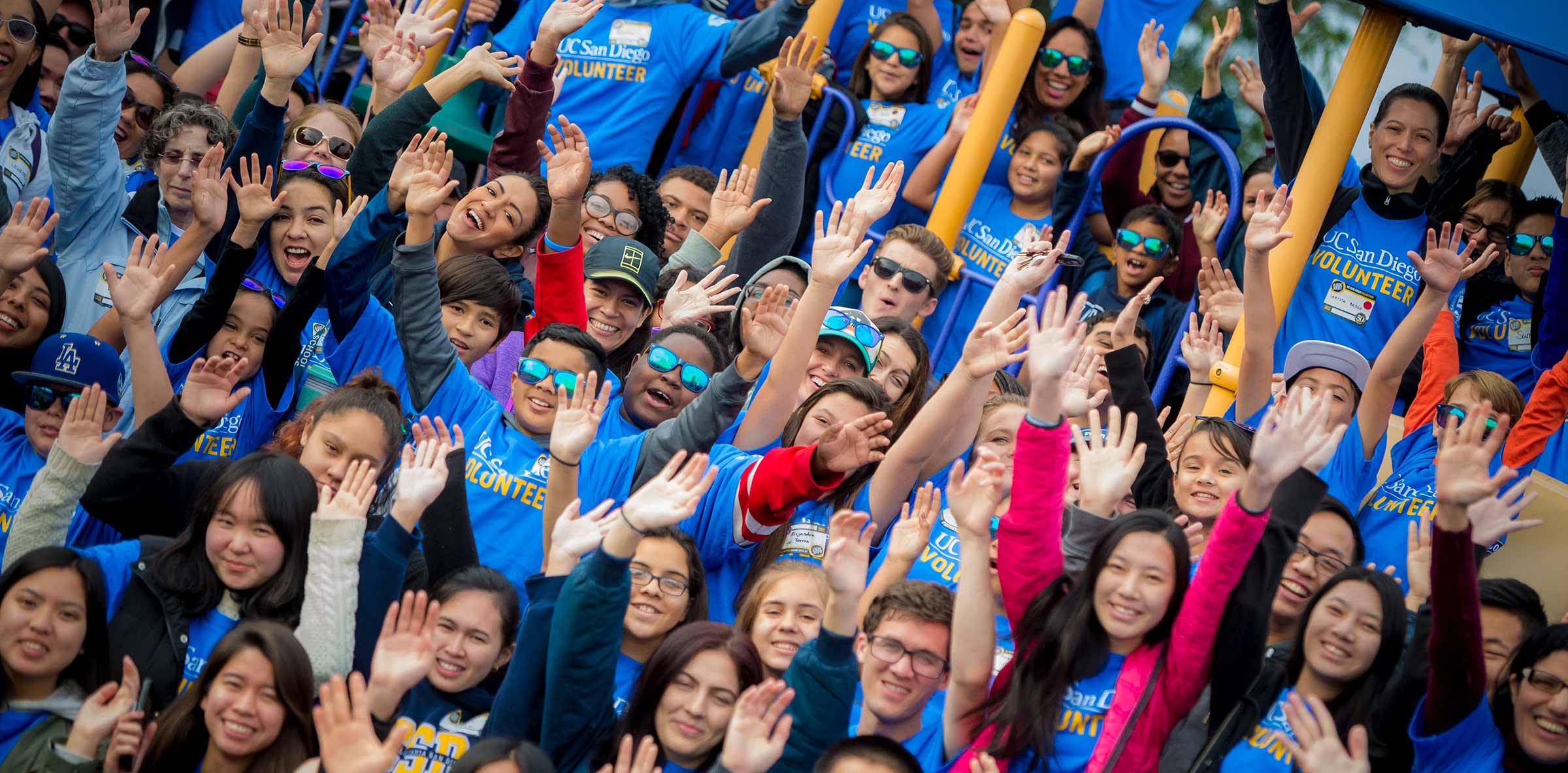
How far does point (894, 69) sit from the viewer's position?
23.4ft

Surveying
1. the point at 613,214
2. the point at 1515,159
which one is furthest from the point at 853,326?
the point at 1515,159

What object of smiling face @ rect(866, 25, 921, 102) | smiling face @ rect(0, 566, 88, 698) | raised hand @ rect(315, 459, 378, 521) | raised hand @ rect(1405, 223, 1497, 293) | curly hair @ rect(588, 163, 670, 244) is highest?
smiling face @ rect(866, 25, 921, 102)

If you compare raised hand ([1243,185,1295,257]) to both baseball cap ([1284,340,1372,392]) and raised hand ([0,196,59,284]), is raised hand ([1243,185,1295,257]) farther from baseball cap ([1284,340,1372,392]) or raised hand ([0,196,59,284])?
raised hand ([0,196,59,284])

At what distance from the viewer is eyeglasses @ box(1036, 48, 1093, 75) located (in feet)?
23.0

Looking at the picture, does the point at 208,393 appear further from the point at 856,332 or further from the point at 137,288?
the point at 856,332

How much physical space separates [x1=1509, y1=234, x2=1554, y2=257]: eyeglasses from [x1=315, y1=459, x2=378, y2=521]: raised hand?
15.0 feet

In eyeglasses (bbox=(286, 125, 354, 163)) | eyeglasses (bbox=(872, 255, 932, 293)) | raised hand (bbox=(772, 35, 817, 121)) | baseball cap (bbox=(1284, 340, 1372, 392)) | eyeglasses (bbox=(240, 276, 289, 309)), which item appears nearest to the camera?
eyeglasses (bbox=(240, 276, 289, 309))

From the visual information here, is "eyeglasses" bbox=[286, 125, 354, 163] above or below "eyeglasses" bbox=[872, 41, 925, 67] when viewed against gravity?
below

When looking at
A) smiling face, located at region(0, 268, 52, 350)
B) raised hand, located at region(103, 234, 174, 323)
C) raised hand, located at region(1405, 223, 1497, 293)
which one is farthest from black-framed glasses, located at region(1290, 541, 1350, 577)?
smiling face, located at region(0, 268, 52, 350)

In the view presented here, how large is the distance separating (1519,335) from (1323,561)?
2.55 meters

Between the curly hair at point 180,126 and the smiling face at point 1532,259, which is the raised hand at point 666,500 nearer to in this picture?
the curly hair at point 180,126

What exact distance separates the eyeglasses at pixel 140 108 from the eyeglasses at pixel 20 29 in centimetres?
68

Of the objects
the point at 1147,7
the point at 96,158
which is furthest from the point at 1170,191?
the point at 96,158

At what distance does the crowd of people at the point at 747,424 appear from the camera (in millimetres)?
3607
